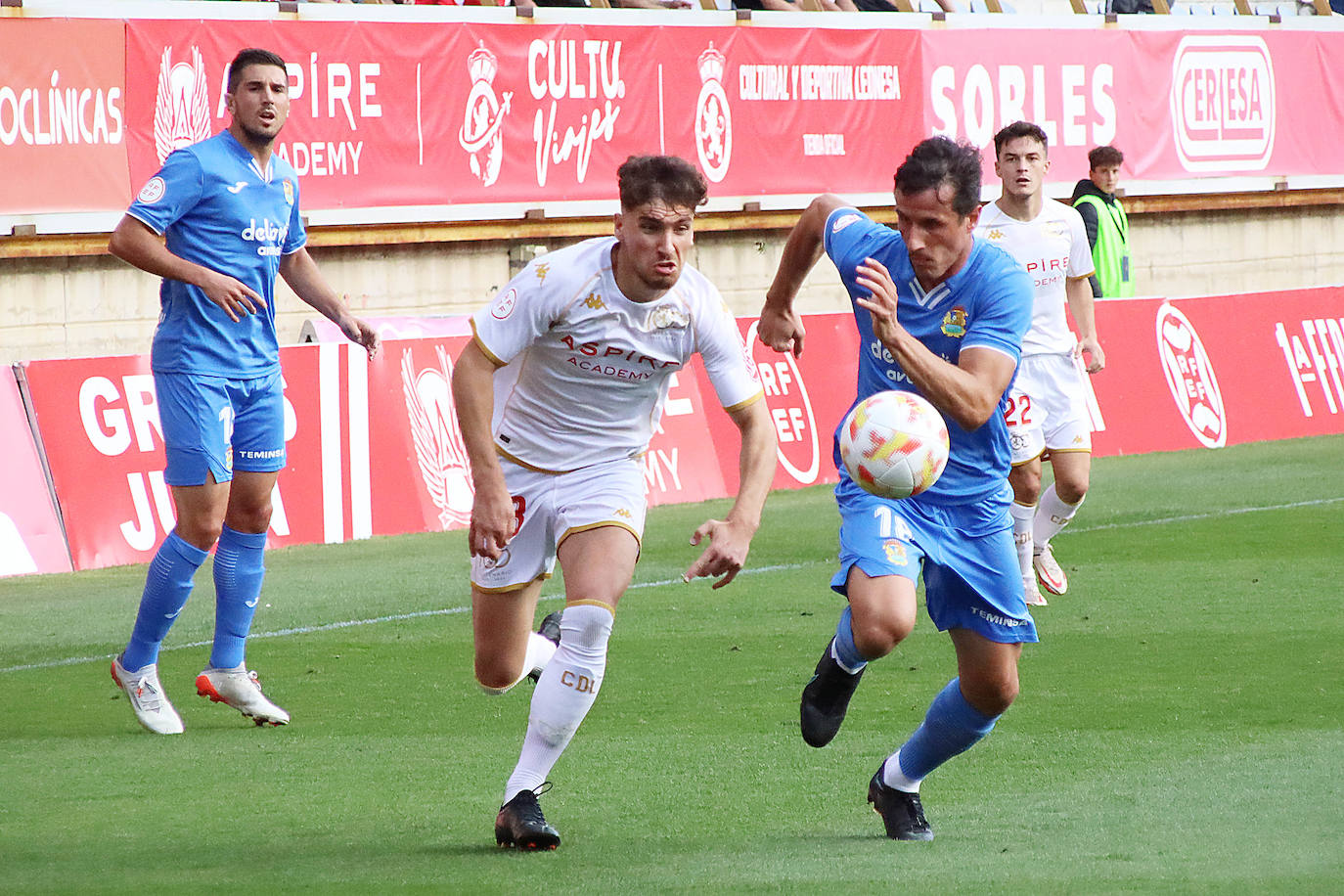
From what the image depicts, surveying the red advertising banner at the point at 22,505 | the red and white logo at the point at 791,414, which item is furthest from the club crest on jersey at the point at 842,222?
the red and white logo at the point at 791,414

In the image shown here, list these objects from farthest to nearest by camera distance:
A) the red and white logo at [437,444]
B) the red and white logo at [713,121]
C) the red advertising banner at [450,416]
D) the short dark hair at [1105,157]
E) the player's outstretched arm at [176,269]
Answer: the red and white logo at [713,121], the short dark hair at [1105,157], the red and white logo at [437,444], the red advertising banner at [450,416], the player's outstretched arm at [176,269]

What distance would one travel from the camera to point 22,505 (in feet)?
37.0

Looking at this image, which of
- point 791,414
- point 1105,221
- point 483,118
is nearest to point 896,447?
point 791,414

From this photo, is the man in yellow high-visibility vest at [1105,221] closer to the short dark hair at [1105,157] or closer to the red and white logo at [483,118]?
the short dark hair at [1105,157]

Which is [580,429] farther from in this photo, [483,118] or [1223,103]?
[1223,103]

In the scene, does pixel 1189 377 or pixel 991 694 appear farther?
pixel 1189 377

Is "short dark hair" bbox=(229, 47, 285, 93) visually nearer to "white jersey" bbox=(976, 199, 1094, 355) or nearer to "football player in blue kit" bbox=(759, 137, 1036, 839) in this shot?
"football player in blue kit" bbox=(759, 137, 1036, 839)

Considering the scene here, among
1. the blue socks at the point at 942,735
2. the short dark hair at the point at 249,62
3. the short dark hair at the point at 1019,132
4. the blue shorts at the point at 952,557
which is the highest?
the short dark hair at the point at 249,62

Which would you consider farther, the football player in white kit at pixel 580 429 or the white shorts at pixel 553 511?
the white shorts at pixel 553 511

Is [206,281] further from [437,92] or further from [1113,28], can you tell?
[1113,28]

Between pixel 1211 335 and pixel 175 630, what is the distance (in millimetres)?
10792

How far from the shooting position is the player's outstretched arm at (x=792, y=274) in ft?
19.9

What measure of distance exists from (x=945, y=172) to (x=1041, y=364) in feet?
16.5

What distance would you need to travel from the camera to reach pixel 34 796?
20.1 feet
